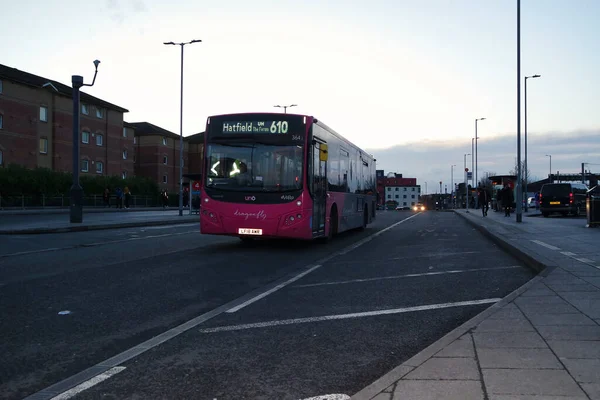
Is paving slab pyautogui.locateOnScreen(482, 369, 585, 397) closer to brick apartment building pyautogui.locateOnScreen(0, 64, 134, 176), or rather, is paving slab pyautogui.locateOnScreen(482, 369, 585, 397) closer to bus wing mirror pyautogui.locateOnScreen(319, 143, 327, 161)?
bus wing mirror pyautogui.locateOnScreen(319, 143, 327, 161)

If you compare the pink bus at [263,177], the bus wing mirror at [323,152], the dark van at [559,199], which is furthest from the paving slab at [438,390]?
the dark van at [559,199]

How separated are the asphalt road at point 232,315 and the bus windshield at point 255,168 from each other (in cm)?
177

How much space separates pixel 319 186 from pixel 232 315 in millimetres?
8361

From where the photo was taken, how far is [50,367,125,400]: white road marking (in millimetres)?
3914

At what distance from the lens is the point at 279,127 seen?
1412 centimetres

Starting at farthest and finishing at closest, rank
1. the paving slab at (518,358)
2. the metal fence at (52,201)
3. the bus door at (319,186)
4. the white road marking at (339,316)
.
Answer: the metal fence at (52,201), the bus door at (319,186), the white road marking at (339,316), the paving slab at (518,358)

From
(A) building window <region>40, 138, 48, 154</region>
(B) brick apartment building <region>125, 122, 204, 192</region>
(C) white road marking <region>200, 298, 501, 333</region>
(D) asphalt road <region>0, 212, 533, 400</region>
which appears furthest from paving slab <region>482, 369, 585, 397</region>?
(B) brick apartment building <region>125, 122, 204, 192</region>

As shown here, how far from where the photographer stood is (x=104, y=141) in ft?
218

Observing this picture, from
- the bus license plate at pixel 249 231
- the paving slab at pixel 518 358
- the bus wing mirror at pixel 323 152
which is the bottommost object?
the paving slab at pixel 518 358

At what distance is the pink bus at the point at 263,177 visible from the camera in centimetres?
1359

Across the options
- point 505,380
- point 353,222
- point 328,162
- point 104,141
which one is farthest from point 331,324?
point 104,141

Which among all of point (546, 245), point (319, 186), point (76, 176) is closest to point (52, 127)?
point (76, 176)

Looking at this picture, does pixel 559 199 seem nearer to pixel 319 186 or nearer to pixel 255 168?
pixel 319 186

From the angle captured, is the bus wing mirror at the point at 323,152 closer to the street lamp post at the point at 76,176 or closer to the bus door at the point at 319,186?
the bus door at the point at 319,186
